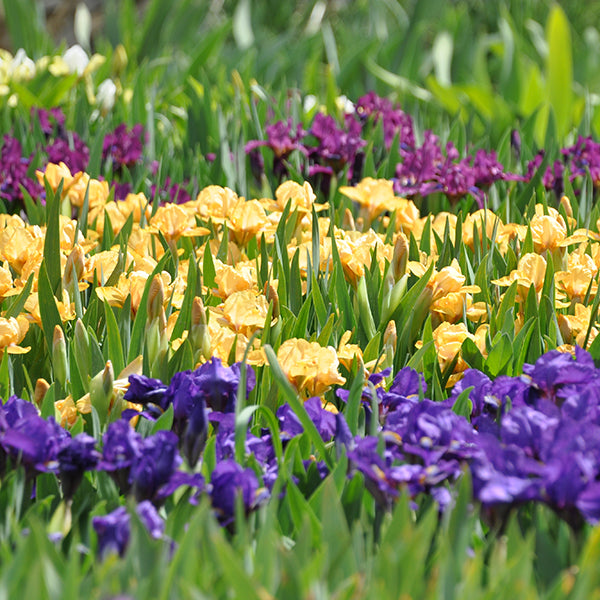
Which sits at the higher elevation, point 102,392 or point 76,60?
point 76,60

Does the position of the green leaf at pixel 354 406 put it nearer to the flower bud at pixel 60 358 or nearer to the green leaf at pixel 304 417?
the green leaf at pixel 304 417

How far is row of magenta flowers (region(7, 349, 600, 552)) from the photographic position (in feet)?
2.87

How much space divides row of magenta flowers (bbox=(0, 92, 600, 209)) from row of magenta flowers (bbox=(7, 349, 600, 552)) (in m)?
1.03

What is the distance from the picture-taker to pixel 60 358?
1301 millimetres

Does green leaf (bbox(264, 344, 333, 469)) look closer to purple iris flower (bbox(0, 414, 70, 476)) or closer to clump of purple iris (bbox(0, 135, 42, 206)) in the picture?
purple iris flower (bbox(0, 414, 70, 476))

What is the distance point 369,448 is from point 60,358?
0.57 metres

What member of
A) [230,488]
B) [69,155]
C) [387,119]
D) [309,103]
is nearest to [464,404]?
[230,488]

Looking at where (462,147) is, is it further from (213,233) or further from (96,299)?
(96,299)

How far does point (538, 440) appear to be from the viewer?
938mm

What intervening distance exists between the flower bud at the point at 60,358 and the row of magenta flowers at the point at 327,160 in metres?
0.82

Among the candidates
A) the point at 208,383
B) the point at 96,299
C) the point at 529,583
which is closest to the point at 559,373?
the point at 529,583

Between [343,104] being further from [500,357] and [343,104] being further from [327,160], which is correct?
[500,357]

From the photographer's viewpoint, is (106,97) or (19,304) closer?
(19,304)

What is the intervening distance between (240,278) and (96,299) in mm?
265
